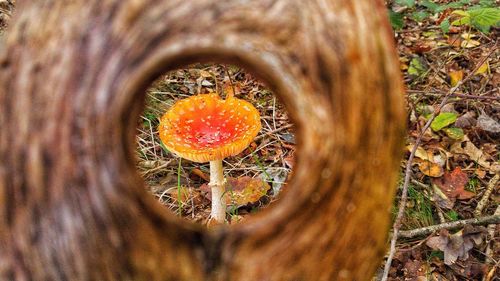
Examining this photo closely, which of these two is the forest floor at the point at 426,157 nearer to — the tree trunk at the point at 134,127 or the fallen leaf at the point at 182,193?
the fallen leaf at the point at 182,193

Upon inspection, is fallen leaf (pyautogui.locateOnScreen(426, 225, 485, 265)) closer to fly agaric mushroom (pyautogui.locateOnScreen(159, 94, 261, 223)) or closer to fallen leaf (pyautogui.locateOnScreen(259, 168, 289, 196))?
fallen leaf (pyautogui.locateOnScreen(259, 168, 289, 196))

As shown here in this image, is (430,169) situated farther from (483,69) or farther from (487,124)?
(483,69)

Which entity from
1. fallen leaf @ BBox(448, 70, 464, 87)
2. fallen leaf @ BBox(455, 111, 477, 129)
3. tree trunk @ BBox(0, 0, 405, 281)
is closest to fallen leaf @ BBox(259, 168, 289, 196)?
fallen leaf @ BBox(455, 111, 477, 129)

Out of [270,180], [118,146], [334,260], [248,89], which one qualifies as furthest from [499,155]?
[118,146]

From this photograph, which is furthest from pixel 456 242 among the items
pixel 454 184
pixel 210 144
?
pixel 210 144

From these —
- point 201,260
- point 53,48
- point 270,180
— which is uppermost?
point 53,48

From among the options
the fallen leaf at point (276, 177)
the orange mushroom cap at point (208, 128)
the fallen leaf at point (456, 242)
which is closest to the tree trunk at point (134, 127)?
the orange mushroom cap at point (208, 128)

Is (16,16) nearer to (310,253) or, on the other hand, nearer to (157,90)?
(310,253)
